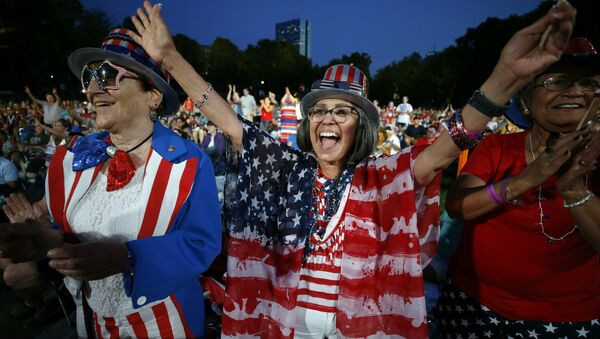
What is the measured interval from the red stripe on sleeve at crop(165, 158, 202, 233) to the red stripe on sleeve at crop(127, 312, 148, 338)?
490 mm

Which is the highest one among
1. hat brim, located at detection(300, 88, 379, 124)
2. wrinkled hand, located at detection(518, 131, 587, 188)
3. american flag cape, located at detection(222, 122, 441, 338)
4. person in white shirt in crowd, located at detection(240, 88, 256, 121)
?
person in white shirt in crowd, located at detection(240, 88, 256, 121)

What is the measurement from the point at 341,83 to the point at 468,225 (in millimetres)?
1161

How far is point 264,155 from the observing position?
6.31ft

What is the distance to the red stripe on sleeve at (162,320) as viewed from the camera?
184 cm

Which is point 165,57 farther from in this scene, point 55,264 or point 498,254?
point 498,254

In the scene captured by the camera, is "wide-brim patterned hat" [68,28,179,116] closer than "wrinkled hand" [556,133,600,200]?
No

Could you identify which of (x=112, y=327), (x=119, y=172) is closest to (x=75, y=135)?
(x=119, y=172)

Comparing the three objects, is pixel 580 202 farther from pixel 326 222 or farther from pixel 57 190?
pixel 57 190

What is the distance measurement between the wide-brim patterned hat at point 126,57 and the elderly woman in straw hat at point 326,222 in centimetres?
10

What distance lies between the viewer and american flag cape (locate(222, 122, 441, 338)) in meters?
1.70

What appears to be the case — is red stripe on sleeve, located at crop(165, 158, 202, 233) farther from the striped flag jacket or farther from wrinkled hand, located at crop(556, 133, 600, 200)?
wrinkled hand, located at crop(556, 133, 600, 200)

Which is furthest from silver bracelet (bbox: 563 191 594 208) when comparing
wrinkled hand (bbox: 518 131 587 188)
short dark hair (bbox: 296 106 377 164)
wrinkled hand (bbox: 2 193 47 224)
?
wrinkled hand (bbox: 2 193 47 224)

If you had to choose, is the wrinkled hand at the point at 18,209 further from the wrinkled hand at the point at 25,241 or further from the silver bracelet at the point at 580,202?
the silver bracelet at the point at 580,202

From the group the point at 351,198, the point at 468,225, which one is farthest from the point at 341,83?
the point at 468,225
